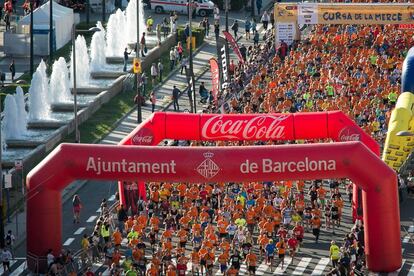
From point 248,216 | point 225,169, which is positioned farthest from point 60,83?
point 225,169

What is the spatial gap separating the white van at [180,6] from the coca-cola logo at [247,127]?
37045 millimetres

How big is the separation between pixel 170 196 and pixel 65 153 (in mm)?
7243

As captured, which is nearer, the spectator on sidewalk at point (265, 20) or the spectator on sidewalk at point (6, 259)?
the spectator on sidewalk at point (6, 259)

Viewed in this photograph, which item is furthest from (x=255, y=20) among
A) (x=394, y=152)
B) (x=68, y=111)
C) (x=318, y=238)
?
(x=318, y=238)

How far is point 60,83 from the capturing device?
80000 mm

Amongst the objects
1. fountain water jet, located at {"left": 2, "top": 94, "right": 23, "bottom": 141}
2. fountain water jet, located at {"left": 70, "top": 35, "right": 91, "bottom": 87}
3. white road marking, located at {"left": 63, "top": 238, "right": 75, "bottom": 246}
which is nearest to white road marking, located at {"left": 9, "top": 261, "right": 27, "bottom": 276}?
white road marking, located at {"left": 63, "top": 238, "right": 75, "bottom": 246}

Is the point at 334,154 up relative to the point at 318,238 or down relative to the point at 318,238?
up

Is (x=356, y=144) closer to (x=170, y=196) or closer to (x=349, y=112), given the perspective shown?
(x=170, y=196)

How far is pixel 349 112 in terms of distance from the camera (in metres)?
73.7

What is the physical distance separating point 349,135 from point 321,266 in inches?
232

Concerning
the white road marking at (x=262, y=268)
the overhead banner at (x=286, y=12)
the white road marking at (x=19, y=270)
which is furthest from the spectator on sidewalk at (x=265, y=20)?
the white road marking at (x=19, y=270)

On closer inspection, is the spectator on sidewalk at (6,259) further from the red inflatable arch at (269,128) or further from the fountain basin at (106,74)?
the fountain basin at (106,74)

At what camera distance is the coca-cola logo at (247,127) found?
6216 cm

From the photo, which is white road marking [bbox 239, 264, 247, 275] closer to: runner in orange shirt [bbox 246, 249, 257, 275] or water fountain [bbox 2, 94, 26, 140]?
runner in orange shirt [bbox 246, 249, 257, 275]
